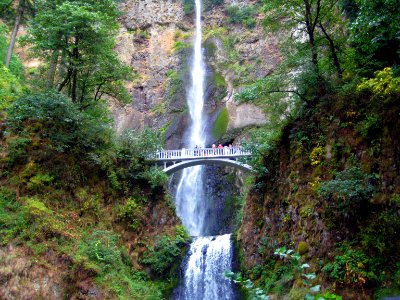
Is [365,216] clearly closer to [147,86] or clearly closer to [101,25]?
[101,25]

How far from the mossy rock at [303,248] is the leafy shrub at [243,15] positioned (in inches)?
1290

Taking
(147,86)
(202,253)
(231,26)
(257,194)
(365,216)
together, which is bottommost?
(202,253)

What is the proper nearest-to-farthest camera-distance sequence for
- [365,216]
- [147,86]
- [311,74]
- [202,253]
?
[365,216]
[311,74]
[202,253]
[147,86]

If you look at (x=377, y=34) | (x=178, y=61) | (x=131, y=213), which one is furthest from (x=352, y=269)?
(x=178, y=61)

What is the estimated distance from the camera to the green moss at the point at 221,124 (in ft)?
105

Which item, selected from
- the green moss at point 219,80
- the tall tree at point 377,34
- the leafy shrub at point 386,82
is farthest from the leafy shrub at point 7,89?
the green moss at point 219,80

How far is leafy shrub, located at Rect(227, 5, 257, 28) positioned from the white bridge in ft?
72.2

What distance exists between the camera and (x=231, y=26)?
42625 millimetres

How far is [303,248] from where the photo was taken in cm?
1293

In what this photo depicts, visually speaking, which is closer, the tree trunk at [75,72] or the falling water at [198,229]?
the falling water at [198,229]

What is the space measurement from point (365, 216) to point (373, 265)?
1497 mm

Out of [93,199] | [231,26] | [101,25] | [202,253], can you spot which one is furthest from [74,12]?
[231,26]

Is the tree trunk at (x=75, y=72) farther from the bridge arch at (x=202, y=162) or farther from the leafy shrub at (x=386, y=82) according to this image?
the leafy shrub at (x=386, y=82)

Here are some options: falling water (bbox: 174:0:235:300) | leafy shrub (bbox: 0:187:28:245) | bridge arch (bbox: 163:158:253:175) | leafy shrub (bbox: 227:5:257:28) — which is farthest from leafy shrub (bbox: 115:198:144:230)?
leafy shrub (bbox: 227:5:257:28)
